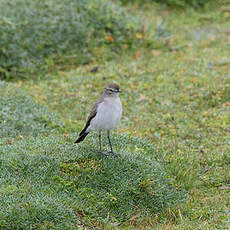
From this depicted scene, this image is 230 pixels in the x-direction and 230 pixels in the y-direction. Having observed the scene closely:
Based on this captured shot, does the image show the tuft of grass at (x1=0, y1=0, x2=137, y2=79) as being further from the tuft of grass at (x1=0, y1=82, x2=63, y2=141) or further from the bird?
the bird

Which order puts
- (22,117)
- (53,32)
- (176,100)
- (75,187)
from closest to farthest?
(75,187) → (22,117) → (176,100) → (53,32)

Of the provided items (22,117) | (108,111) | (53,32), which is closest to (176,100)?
(22,117)

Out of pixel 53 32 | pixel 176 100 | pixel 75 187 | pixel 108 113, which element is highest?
pixel 108 113

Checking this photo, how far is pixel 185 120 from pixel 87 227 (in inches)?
190

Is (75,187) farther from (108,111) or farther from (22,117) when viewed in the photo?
(22,117)

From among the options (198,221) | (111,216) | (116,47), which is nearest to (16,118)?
(111,216)

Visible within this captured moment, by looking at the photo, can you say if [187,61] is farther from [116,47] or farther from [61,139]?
[61,139]

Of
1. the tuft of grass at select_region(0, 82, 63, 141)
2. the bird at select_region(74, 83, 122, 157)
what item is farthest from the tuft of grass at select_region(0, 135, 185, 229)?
the tuft of grass at select_region(0, 82, 63, 141)

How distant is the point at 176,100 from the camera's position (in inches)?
440

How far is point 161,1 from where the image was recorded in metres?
17.8

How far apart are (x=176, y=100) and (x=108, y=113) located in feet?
16.1

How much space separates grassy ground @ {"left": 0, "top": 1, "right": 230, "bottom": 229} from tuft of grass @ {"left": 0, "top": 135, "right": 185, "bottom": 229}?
9.0 inches

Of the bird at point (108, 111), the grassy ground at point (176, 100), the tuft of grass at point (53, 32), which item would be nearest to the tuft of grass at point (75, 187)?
the grassy ground at point (176, 100)

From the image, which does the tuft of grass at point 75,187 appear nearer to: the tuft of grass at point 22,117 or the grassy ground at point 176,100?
the grassy ground at point 176,100
